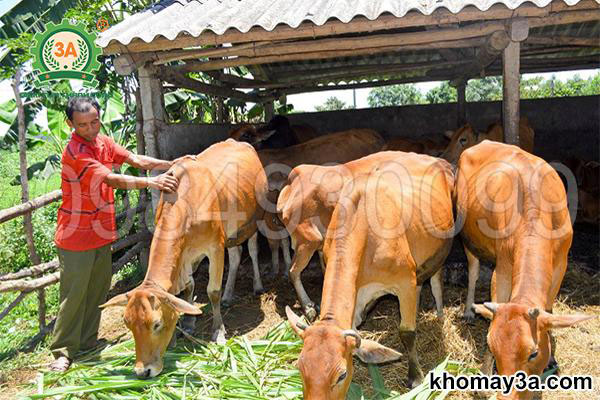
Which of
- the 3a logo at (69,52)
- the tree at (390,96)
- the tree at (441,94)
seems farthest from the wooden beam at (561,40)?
the tree at (390,96)

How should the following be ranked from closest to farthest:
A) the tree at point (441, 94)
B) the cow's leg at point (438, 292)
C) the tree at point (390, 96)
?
1. the cow's leg at point (438, 292)
2. the tree at point (441, 94)
3. the tree at point (390, 96)

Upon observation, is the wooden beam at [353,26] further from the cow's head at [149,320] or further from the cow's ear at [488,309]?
the cow's ear at [488,309]

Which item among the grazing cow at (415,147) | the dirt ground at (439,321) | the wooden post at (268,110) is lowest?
the dirt ground at (439,321)

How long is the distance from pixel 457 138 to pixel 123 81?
6.11 meters

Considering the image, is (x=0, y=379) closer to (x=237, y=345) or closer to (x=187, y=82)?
(x=237, y=345)

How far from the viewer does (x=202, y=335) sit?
19.4 ft

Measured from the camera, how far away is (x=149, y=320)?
14.8 feet

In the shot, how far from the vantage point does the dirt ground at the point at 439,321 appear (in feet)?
15.9

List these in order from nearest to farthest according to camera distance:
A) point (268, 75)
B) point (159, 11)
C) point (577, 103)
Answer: point (159, 11) → point (577, 103) → point (268, 75)

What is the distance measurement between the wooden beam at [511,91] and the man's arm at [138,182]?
3859 mm

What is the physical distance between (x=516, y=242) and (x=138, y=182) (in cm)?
339

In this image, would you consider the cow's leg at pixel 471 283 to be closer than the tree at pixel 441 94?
Yes

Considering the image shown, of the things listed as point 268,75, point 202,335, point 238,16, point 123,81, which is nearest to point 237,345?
point 202,335

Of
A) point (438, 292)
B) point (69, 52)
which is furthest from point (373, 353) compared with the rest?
point (69, 52)
